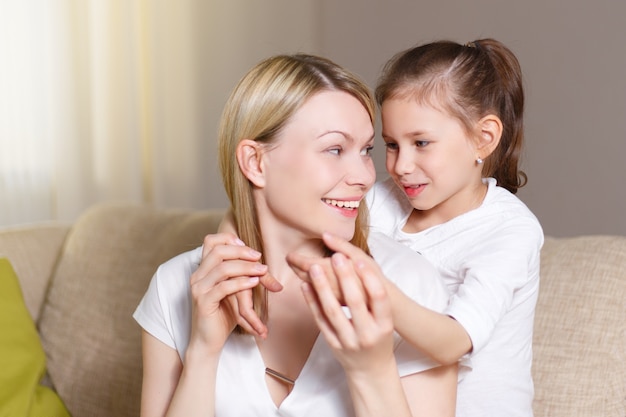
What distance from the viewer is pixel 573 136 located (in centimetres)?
336

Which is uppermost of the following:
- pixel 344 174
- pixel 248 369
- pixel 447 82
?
pixel 447 82

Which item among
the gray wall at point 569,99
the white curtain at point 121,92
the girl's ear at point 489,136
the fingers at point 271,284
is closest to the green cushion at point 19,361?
the fingers at point 271,284

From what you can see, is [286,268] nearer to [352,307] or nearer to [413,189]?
[413,189]

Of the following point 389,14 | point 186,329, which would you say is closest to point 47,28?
point 389,14

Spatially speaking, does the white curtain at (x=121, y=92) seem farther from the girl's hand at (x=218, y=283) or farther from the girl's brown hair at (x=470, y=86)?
the girl's hand at (x=218, y=283)

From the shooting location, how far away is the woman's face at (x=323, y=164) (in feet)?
4.73

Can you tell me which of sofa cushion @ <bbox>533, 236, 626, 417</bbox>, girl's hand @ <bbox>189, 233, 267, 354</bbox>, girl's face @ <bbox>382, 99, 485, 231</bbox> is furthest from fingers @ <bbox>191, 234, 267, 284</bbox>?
sofa cushion @ <bbox>533, 236, 626, 417</bbox>

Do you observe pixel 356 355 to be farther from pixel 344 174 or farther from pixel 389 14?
pixel 389 14

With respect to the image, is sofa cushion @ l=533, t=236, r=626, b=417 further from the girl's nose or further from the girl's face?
the girl's nose

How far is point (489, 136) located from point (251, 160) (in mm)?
483

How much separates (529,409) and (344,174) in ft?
1.89

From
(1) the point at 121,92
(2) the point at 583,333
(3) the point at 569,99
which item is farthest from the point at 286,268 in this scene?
(1) the point at 121,92

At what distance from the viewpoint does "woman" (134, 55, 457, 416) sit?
4.60 feet

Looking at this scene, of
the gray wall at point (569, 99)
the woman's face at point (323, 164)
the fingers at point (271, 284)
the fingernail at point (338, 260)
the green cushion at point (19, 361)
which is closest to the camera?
the fingernail at point (338, 260)
